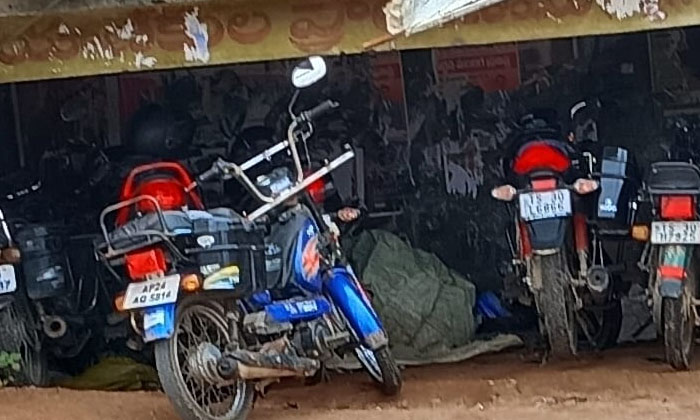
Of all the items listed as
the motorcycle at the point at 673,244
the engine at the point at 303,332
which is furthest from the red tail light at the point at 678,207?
the engine at the point at 303,332

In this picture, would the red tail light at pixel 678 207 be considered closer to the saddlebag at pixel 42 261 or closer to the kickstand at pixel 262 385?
the kickstand at pixel 262 385

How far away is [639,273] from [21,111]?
436 centimetres

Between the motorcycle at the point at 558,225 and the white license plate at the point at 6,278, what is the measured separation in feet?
8.57

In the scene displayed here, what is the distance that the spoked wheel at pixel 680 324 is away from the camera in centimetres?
743

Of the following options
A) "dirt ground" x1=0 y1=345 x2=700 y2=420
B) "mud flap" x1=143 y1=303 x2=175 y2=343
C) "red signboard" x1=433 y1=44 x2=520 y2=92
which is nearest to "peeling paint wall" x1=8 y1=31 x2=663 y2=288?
"red signboard" x1=433 y1=44 x2=520 y2=92

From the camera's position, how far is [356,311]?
7.37m

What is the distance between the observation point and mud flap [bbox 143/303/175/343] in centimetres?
631

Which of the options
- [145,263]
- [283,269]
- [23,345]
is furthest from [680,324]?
[23,345]

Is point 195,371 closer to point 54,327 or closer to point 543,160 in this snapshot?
point 54,327

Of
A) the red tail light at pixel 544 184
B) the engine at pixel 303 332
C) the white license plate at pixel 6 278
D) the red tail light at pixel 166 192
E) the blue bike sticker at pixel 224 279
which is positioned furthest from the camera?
the red tail light at pixel 544 184

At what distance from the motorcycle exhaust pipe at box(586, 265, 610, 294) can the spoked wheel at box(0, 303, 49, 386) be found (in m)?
3.05

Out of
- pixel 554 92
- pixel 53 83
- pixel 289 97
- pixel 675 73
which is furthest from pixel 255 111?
pixel 675 73

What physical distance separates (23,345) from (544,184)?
9.63 ft

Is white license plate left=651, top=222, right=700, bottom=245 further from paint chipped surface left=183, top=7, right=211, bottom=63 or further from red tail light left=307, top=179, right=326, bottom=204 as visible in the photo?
paint chipped surface left=183, top=7, right=211, bottom=63
